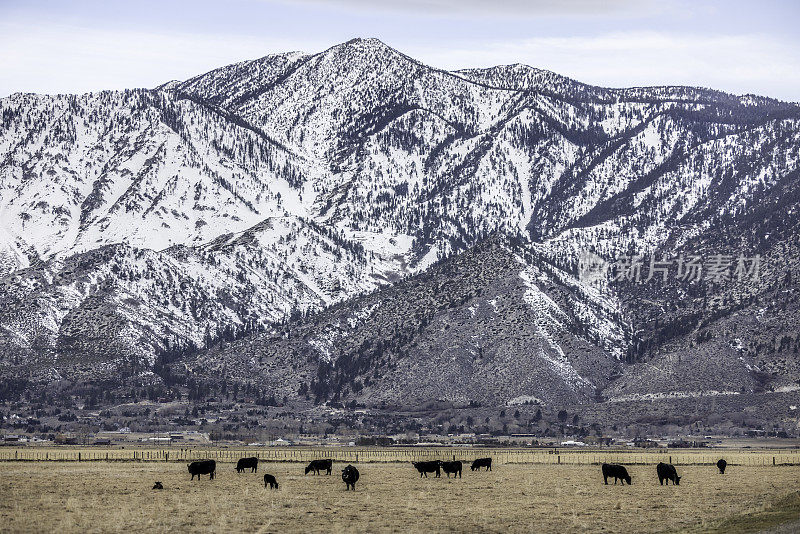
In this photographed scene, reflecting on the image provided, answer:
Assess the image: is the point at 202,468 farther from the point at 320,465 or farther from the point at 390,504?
the point at 390,504

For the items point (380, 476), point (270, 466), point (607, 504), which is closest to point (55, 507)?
point (607, 504)

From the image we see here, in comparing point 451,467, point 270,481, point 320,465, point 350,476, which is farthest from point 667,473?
point 270,481

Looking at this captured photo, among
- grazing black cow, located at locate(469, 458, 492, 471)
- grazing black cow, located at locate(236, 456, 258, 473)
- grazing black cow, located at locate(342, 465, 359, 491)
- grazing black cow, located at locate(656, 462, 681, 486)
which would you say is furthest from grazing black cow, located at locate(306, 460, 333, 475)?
grazing black cow, located at locate(656, 462, 681, 486)

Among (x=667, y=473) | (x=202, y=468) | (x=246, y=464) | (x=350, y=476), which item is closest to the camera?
(x=350, y=476)

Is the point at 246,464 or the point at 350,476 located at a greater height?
the point at 350,476

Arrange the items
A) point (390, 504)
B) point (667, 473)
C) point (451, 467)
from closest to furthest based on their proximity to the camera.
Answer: point (390, 504), point (667, 473), point (451, 467)

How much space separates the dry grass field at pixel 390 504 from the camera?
76250 millimetres

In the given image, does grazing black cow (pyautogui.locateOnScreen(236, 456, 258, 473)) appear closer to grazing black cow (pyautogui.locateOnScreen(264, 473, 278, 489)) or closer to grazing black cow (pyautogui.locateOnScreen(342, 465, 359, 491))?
grazing black cow (pyautogui.locateOnScreen(264, 473, 278, 489))

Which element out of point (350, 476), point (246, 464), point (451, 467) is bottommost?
point (451, 467)

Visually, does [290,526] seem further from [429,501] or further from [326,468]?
[326,468]

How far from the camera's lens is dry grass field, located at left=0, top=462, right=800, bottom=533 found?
7625 cm

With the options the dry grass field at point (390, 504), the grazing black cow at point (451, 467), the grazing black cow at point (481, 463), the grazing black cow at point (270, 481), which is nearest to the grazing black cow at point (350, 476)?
the dry grass field at point (390, 504)

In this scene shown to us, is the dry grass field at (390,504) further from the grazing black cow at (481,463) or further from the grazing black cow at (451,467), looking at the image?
the grazing black cow at (481,463)

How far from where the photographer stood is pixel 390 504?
88.4m
